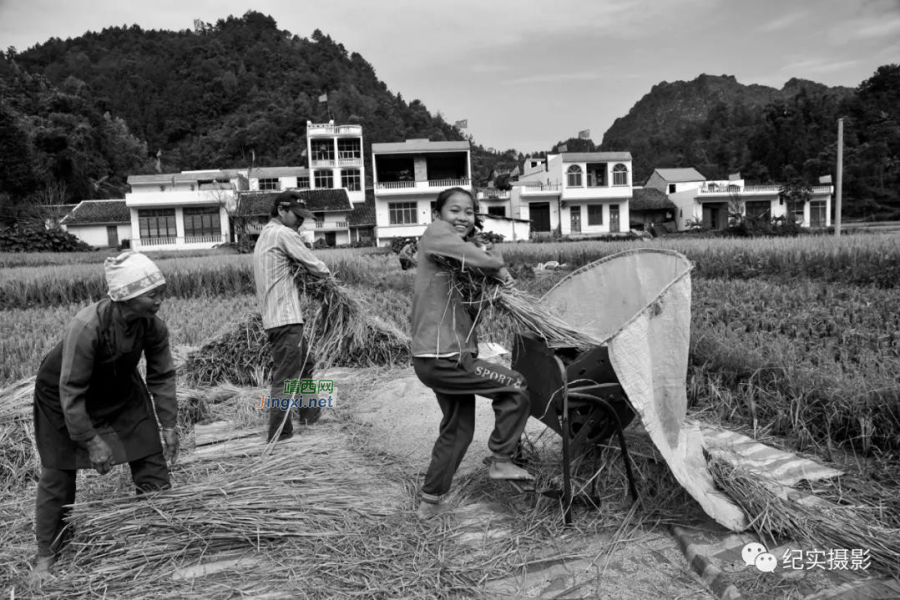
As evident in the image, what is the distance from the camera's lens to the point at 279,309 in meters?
4.00

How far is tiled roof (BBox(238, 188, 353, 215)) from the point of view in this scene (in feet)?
110

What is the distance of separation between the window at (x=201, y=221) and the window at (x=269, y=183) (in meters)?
5.81

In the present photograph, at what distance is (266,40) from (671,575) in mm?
80433

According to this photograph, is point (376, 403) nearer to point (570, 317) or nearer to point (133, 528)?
point (570, 317)

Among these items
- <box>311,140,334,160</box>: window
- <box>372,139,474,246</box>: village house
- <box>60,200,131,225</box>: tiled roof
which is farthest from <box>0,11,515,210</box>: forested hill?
<box>372,139,474,246</box>: village house

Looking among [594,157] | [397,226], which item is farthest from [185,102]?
[594,157]

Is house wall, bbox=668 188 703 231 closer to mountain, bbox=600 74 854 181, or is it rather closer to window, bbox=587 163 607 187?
window, bbox=587 163 607 187

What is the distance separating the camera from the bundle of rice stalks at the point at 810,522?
2344 mm

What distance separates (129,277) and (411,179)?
34.9 m

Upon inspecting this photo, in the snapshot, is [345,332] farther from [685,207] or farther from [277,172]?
[277,172]

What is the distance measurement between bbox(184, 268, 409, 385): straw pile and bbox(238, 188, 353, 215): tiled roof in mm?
28447

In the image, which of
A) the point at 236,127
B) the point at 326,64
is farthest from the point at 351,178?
the point at 326,64

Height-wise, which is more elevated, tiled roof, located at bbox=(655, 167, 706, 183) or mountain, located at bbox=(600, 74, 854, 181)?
mountain, located at bbox=(600, 74, 854, 181)

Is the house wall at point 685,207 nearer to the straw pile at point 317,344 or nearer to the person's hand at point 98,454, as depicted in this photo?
the straw pile at point 317,344
